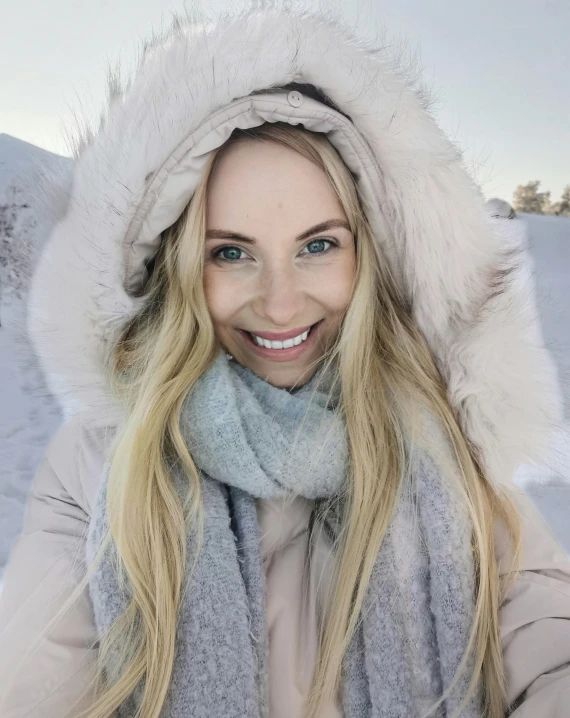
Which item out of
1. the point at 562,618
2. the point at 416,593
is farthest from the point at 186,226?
the point at 562,618

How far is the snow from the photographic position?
4.19 feet

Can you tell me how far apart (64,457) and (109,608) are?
472mm

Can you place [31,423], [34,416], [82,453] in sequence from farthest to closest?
[34,416] → [31,423] → [82,453]

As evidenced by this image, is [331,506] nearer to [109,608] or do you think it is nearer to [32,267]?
[109,608]

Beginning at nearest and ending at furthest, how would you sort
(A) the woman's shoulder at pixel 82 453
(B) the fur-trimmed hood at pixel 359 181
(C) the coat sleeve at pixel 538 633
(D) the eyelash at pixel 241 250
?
(C) the coat sleeve at pixel 538 633 → (B) the fur-trimmed hood at pixel 359 181 → (D) the eyelash at pixel 241 250 → (A) the woman's shoulder at pixel 82 453

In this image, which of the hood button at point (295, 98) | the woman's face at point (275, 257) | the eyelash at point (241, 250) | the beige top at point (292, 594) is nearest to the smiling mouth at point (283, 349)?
the woman's face at point (275, 257)

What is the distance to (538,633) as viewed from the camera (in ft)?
3.00

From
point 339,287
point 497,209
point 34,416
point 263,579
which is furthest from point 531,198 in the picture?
point 263,579

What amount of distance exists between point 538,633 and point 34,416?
4.75m

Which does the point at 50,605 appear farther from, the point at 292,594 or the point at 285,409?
the point at 285,409

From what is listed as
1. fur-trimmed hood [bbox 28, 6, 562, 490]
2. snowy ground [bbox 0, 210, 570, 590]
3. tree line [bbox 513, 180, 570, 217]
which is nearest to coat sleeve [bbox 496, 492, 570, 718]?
fur-trimmed hood [bbox 28, 6, 562, 490]

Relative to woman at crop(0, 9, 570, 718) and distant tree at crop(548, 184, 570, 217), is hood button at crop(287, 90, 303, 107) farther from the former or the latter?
distant tree at crop(548, 184, 570, 217)

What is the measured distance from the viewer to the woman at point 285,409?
94cm

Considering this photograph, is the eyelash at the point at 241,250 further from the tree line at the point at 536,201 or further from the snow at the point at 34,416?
the tree line at the point at 536,201
